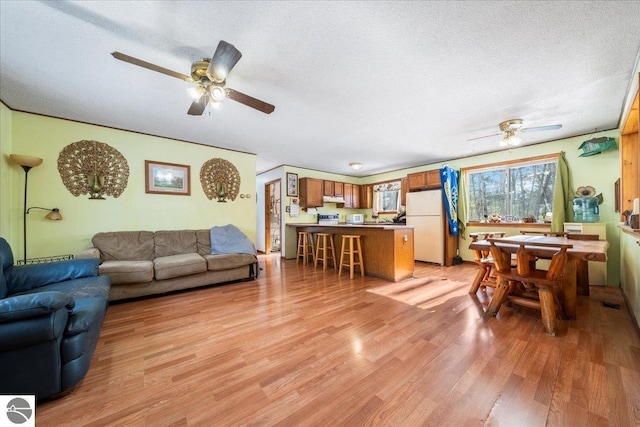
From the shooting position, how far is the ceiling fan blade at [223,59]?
1557 mm

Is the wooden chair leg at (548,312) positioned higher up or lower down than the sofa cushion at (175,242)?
lower down

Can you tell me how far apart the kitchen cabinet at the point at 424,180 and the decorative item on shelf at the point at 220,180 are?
161 inches

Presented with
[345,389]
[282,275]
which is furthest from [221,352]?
[282,275]

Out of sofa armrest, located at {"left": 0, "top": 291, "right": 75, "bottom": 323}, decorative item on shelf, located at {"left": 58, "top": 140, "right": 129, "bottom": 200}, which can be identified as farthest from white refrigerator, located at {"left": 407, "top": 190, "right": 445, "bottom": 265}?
decorative item on shelf, located at {"left": 58, "top": 140, "right": 129, "bottom": 200}

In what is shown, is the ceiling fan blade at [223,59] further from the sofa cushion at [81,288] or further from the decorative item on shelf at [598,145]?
the decorative item on shelf at [598,145]

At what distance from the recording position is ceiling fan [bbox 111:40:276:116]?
1.60 m

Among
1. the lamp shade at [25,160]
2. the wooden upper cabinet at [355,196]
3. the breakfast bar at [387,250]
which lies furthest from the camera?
the wooden upper cabinet at [355,196]

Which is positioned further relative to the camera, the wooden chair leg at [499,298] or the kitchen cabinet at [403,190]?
the kitchen cabinet at [403,190]

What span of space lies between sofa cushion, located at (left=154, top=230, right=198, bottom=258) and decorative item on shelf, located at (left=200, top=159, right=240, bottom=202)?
859 mm

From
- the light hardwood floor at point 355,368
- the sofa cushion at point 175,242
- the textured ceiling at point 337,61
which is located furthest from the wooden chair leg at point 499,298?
the sofa cushion at point 175,242

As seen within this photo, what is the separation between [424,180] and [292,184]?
324 centimetres

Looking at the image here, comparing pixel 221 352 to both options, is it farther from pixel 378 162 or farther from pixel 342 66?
pixel 378 162

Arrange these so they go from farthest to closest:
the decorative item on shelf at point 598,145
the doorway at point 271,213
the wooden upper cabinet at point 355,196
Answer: the wooden upper cabinet at point 355,196, the doorway at point 271,213, the decorative item on shelf at point 598,145

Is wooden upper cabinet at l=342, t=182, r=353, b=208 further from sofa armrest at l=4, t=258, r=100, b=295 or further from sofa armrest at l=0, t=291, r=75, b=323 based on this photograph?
sofa armrest at l=0, t=291, r=75, b=323
